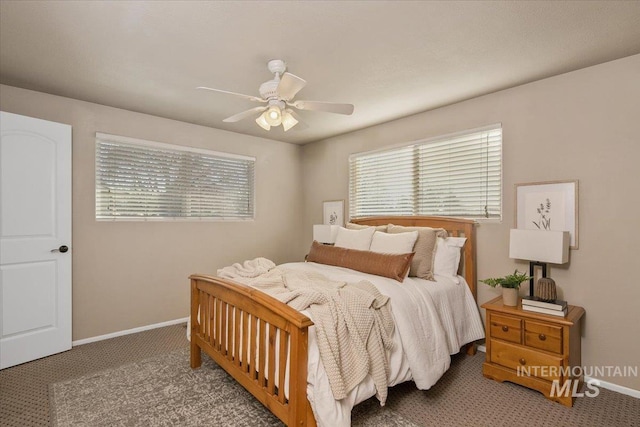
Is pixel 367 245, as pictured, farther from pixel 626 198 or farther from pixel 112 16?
pixel 112 16

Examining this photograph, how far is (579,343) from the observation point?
257 cm

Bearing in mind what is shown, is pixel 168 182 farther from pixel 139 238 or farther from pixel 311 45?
pixel 311 45

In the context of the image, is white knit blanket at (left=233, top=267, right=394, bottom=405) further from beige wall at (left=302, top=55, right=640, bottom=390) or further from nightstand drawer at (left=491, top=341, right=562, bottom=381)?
beige wall at (left=302, top=55, right=640, bottom=390)

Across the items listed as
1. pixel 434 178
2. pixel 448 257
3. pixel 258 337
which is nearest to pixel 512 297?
pixel 448 257

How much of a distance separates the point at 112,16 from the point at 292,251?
3.81 m

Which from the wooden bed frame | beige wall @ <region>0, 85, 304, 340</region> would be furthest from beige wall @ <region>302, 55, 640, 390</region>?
beige wall @ <region>0, 85, 304, 340</region>

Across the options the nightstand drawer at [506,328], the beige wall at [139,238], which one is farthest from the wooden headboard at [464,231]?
the beige wall at [139,238]

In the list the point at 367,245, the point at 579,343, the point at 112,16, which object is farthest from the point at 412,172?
the point at 112,16

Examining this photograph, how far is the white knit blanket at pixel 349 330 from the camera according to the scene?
176 centimetres

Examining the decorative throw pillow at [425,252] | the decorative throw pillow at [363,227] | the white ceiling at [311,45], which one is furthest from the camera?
the decorative throw pillow at [363,227]

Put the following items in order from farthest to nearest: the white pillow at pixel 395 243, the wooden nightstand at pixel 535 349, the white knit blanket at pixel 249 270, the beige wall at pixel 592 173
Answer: the white pillow at pixel 395 243, the white knit blanket at pixel 249 270, the beige wall at pixel 592 173, the wooden nightstand at pixel 535 349

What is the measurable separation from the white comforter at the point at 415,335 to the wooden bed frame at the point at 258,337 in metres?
0.10

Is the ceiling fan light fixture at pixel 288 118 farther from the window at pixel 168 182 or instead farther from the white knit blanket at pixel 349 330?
the window at pixel 168 182

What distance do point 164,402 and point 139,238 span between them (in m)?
2.03
